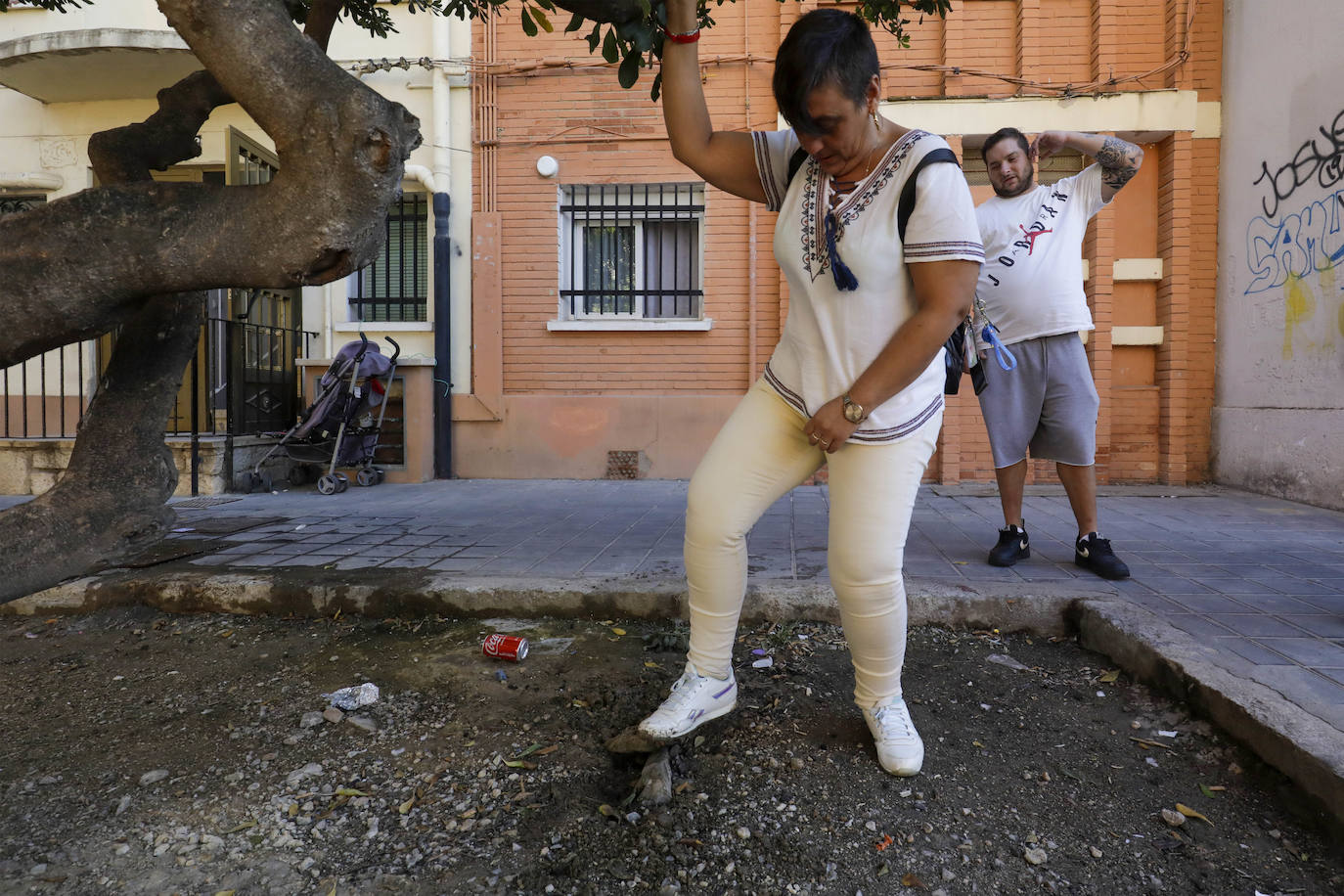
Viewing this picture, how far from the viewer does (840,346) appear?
6.58ft

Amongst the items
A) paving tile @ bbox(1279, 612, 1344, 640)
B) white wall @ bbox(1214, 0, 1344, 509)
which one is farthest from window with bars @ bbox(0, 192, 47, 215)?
white wall @ bbox(1214, 0, 1344, 509)

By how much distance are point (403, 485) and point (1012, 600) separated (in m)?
6.09

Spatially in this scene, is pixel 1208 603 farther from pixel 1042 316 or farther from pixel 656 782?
pixel 656 782

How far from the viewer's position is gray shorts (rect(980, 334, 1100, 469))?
152 inches

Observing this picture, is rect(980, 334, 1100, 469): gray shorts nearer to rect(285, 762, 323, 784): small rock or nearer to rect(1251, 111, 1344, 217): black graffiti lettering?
rect(285, 762, 323, 784): small rock

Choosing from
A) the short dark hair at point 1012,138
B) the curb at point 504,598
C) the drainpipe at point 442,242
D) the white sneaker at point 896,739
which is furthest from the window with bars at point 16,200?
the white sneaker at point 896,739

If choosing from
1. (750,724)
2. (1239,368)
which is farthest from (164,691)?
(1239,368)

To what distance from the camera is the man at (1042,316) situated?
3834 mm

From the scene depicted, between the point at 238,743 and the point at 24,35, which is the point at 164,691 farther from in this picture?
the point at 24,35

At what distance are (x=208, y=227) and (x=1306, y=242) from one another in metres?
7.73

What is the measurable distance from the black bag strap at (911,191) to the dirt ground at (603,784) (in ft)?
4.67

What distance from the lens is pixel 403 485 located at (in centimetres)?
779

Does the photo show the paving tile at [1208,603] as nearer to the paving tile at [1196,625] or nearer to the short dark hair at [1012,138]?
the paving tile at [1196,625]

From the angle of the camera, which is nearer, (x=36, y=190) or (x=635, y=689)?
(x=635, y=689)
